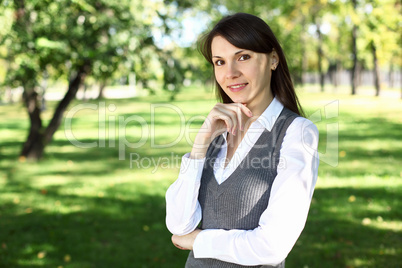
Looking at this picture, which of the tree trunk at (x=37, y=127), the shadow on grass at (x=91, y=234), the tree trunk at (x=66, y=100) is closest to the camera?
the shadow on grass at (x=91, y=234)

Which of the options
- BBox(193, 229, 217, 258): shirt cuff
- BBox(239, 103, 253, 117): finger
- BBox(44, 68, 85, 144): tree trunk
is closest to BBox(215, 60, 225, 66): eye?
BBox(239, 103, 253, 117): finger

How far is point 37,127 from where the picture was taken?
1064cm

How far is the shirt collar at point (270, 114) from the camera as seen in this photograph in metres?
1.86

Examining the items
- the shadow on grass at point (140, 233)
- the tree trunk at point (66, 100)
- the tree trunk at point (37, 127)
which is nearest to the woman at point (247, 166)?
the shadow on grass at point (140, 233)

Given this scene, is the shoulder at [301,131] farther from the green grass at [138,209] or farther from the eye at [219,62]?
the green grass at [138,209]

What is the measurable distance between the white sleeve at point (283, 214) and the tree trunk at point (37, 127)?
8932mm

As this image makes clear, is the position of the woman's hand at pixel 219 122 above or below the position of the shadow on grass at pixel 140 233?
above

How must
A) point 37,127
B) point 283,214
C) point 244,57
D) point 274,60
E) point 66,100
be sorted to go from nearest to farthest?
point 283,214, point 244,57, point 274,60, point 66,100, point 37,127

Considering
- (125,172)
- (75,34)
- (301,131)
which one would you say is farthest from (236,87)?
(125,172)

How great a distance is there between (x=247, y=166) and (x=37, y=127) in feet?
32.7

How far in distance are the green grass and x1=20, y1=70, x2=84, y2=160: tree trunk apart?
1.20 feet

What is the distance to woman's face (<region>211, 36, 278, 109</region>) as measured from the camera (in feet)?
6.06

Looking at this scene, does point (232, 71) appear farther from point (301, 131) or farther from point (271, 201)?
point (271, 201)

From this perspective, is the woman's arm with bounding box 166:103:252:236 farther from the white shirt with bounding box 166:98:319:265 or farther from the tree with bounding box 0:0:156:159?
the tree with bounding box 0:0:156:159
